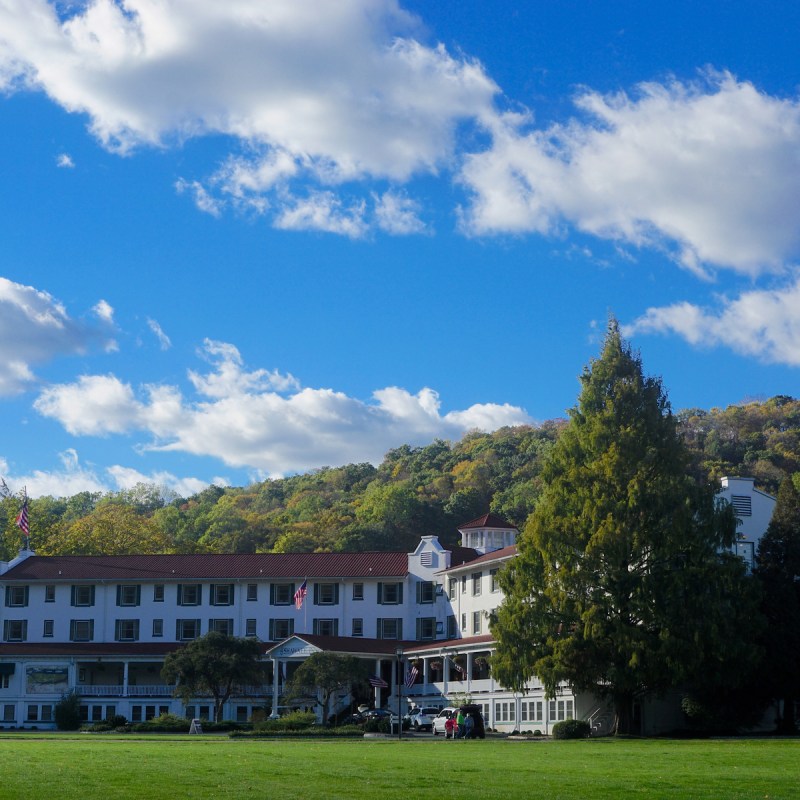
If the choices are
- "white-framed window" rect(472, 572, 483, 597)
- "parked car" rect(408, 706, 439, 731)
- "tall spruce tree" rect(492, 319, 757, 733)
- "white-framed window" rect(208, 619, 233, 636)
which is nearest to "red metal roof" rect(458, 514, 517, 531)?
"white-framed window" rect(472, 572, 483, 597)

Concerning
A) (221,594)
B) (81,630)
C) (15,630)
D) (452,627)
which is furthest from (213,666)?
(15,630)

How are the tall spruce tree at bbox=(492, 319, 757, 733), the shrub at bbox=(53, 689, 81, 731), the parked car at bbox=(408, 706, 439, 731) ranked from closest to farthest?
the tall spruce tree at bbox=(492, 319, 757, 733), the parked car at bbox=(408, 706, 439, 731), the shrub at bbox=(53, 689, 81, 731)

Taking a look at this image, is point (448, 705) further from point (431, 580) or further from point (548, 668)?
point (548, 668)

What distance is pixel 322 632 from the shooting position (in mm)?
76938

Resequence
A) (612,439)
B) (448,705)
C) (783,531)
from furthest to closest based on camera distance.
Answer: (448,705) < (783,531) < (612,439)

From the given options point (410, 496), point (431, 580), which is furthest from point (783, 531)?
point (410, 496)

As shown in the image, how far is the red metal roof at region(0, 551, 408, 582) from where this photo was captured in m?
77.2

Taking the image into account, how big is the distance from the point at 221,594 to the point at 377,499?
44.1 m

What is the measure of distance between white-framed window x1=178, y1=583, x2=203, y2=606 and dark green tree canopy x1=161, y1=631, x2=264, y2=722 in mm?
14146

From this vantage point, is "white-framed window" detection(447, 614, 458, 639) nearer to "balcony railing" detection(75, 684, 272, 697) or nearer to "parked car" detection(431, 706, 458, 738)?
"balcony railing" detection(75, 684, 272, 697)

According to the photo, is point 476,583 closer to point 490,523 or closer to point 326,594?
point 490,523

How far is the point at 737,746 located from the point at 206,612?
46.8 m

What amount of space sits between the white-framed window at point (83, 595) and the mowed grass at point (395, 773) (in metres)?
44.9

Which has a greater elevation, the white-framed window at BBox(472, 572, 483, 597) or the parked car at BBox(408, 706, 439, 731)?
the white-framed window at BBox(472, 572, 483, 597)
